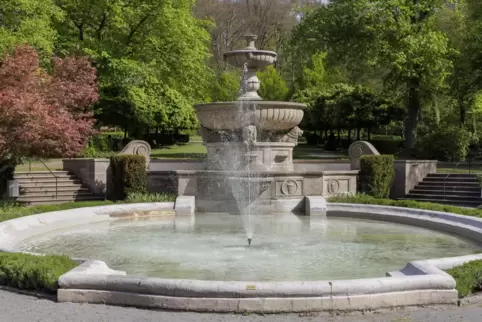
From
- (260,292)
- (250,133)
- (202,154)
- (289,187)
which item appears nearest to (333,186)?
(289,187)

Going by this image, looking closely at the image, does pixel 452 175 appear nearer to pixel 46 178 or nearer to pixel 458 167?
pixel 458 167

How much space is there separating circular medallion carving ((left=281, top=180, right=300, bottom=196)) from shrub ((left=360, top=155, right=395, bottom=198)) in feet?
10.4

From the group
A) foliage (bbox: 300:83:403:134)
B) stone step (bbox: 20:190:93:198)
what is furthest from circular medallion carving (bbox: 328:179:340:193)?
foliage (bbox: 300:83:403:134)

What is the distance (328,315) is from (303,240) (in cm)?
494

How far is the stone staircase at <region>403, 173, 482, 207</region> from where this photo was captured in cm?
1930

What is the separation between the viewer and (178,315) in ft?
20.9

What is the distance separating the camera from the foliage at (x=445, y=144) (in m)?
29.3

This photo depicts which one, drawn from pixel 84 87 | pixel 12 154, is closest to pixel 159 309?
pixel 12 154

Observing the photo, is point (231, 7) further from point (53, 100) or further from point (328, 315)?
point (328, 315)

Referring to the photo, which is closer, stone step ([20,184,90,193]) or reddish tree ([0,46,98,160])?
reddish tree ([0,46,98,160])

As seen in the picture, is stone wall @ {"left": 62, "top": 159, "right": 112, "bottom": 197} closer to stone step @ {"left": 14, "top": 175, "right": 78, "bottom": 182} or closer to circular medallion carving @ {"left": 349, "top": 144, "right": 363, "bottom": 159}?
A: stone step @ {"left": 14, "top": 175, "right": 78, "bottom": 182}

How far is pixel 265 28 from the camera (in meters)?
53.8

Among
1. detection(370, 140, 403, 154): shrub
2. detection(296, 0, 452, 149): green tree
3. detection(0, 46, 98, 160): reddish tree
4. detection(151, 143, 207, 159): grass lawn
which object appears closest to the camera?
detection(0, 46, 98, 160): reddish tree

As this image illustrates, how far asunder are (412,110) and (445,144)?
5.19m
